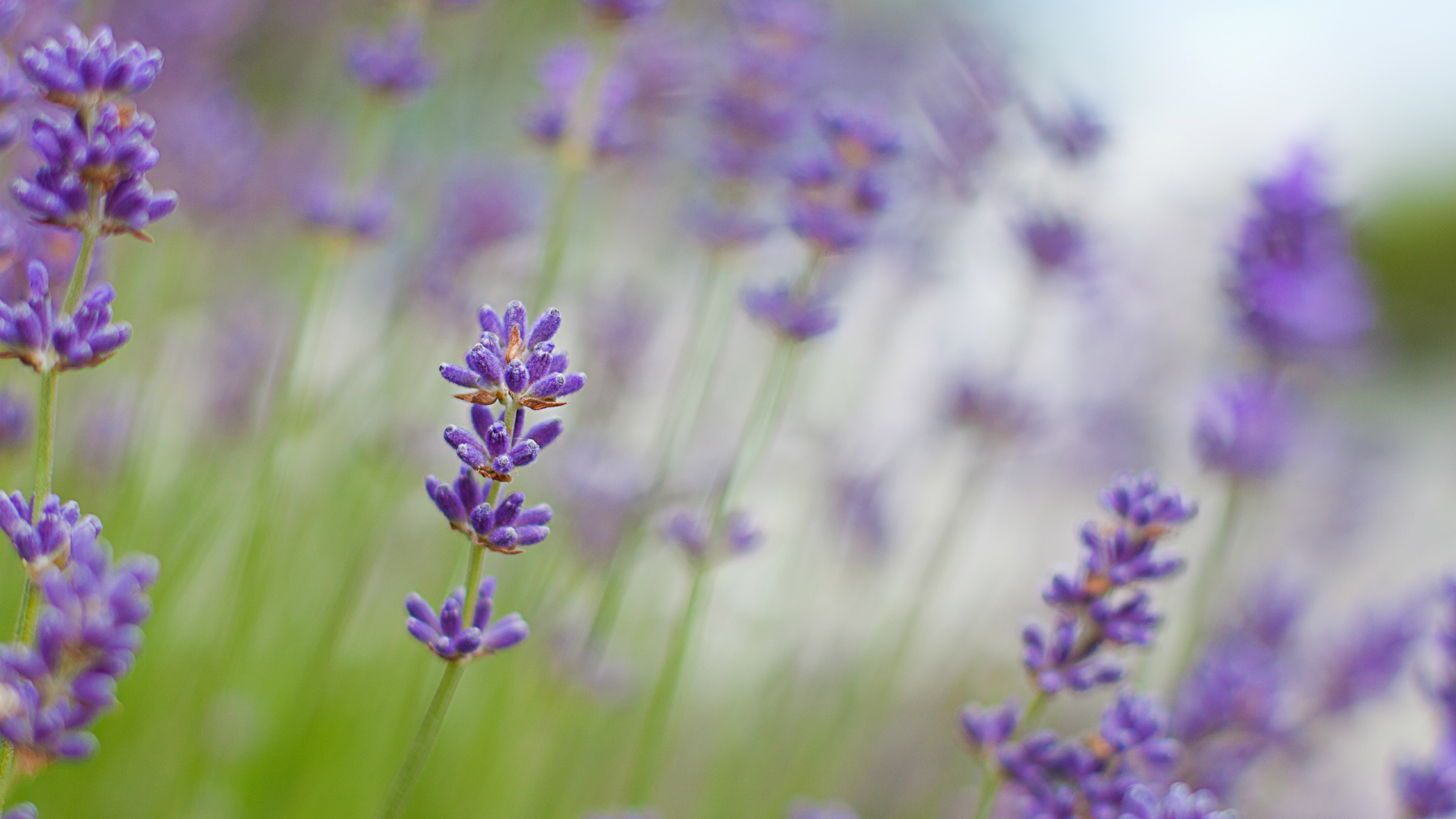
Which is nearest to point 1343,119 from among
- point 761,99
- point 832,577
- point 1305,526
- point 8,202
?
point 1305,526

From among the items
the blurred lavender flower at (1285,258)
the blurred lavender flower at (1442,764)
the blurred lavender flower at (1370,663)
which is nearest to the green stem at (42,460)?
the blurred lavender flower at (1442,764)

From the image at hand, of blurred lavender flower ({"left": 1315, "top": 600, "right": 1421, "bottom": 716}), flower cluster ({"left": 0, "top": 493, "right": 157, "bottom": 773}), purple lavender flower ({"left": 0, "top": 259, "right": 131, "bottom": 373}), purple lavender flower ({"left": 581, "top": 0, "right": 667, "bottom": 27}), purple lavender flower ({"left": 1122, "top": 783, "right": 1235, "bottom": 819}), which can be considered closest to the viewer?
flower cluster ({"left": 0, "top": 493, "right": 157, "bottom": 773})

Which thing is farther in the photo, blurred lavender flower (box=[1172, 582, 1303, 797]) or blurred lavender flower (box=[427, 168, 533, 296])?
blurred lavender flower (box=[427, 168, 533, 296])

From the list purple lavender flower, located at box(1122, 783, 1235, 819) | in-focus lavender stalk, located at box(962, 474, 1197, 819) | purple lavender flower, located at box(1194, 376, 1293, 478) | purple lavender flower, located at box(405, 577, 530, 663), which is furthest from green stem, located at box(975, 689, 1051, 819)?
purple lavender flower, located at box(1194, 376, 1293, 478)

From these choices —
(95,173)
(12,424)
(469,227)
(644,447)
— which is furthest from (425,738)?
(644,447)

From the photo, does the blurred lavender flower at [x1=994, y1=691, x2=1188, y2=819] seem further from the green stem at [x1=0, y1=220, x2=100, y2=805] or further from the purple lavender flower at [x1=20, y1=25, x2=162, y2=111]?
the purple lavender flower at [x1=20, y1=25, x2=162, y2=111]

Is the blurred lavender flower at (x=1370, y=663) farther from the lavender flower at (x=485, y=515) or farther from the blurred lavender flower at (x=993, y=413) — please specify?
the lavender flower at (x=485, y=515)

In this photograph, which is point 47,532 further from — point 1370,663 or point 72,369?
point 1370,663

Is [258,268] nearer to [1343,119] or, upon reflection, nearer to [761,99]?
[761,99]
